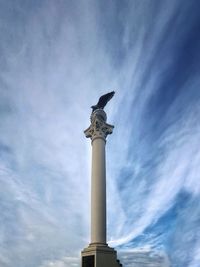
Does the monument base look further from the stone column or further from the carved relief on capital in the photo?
the carved relief on capital

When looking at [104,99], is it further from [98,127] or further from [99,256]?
[99,256]

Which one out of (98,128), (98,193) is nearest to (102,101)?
(98,128)

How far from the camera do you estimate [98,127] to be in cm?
4297

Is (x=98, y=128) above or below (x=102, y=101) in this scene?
below

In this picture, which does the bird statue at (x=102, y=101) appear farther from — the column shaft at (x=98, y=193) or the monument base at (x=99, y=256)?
the monument base at (x=99, y=256)

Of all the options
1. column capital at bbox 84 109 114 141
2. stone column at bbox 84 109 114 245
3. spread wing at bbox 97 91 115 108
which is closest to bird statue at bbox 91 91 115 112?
spread wing at bbox 97 91 115 108

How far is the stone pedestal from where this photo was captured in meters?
34.4

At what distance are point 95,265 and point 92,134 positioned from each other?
56.4 feet

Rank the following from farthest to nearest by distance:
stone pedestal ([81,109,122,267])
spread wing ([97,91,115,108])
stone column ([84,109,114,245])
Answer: spread wing ([97,91,115,108])
stone column ([84,109,114,245])
stone pedestal ([81,109,122,267])

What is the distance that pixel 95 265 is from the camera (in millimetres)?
33312

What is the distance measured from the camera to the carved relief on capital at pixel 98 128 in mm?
42750

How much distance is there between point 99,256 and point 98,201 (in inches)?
257

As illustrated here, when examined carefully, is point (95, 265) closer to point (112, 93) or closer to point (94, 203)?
point (94, 203)

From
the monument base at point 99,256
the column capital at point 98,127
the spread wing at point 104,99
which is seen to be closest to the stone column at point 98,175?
the column capital at point 98,127
